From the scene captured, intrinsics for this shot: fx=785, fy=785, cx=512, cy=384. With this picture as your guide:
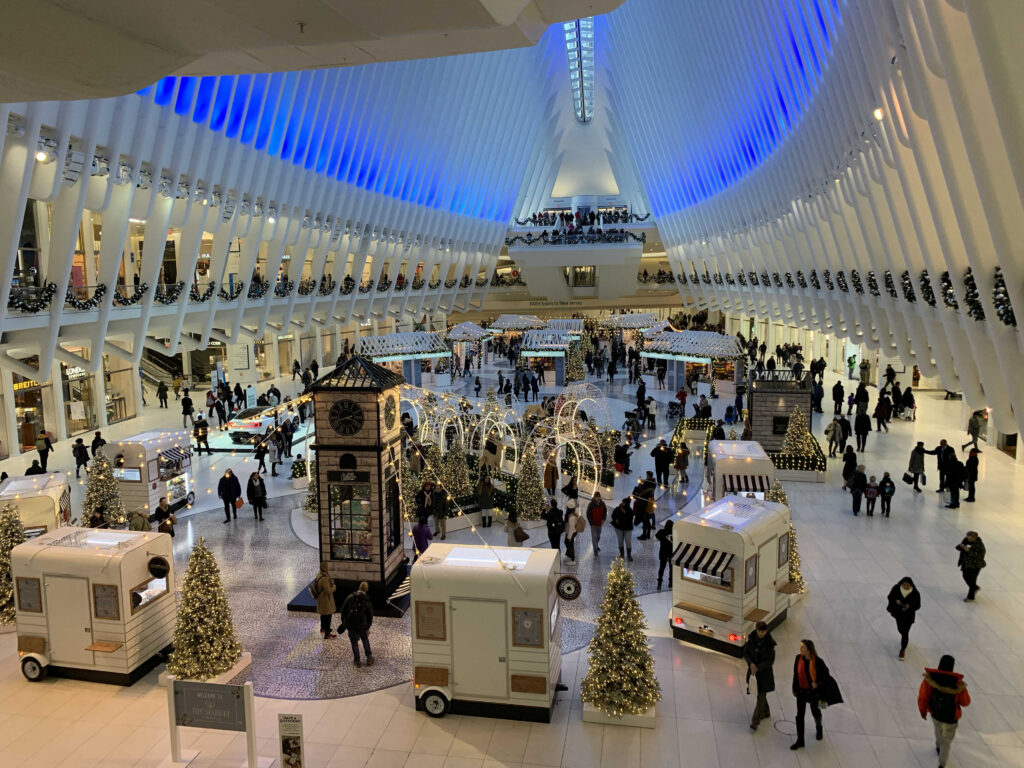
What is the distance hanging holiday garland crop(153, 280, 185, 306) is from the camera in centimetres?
2111

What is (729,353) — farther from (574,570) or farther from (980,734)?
(980,734)

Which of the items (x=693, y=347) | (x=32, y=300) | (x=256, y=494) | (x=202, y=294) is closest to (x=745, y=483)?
(x=256, y=494)

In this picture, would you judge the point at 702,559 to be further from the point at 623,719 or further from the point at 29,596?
the point at 29,596

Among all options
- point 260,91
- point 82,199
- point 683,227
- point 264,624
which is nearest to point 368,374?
point 264,624

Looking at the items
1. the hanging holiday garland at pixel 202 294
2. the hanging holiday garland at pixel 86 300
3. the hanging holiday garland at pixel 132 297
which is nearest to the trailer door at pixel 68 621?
the hanging holiday garland at pixel 86 300

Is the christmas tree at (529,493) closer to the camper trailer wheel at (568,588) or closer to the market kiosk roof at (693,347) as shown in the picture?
the camper trailer wheel at (568,588)

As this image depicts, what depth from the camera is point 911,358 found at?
630 inches

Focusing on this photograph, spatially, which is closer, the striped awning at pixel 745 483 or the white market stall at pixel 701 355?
the striped awning at pixel 745 483

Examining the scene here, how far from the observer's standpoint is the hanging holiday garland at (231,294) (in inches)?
950

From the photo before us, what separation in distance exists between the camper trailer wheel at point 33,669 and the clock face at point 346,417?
4353mm

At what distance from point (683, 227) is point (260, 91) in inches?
1025

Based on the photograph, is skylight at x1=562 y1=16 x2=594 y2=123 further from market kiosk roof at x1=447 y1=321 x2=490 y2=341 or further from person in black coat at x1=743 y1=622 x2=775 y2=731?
person in black coat at x1=743 y1=622 x2=775 y2=731

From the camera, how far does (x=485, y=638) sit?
26.3 feet

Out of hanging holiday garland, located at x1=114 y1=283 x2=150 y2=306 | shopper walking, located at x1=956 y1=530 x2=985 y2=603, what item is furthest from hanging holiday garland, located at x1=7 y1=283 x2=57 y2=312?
shopper walking, located at x1=956 y1=530 x2=985 y2=603
